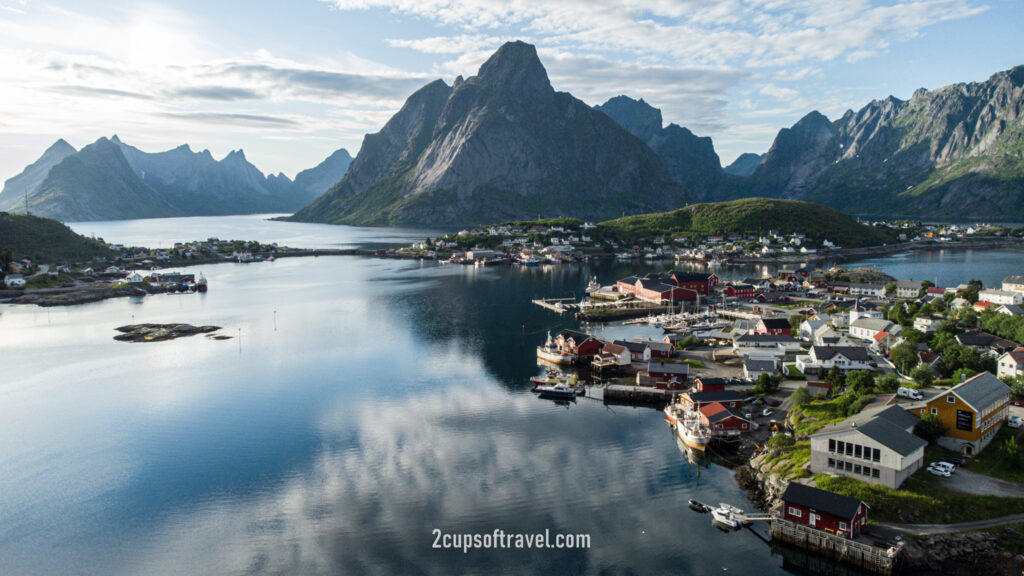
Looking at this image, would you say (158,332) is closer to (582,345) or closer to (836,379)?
(582,345)

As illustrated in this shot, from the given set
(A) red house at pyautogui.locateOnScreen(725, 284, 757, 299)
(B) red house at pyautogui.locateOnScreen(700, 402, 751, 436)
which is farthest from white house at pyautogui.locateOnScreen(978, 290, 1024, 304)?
(B) red house at pyautogui.locateOnScreen(700, 402, 751, 436)

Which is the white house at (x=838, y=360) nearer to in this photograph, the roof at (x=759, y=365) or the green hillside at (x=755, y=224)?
the roof at (x=759, y=365)

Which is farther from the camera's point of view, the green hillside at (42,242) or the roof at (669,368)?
the green hillside at (42,242)

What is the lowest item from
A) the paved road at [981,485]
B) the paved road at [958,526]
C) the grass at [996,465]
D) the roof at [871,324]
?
the paved road at [958,526]

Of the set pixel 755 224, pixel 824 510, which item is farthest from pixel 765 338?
pixel 755 224

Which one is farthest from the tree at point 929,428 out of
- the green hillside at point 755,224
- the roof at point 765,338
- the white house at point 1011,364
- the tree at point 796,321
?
the green hillside at point 755,224

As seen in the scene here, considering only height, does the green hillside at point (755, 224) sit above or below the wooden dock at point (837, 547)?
above

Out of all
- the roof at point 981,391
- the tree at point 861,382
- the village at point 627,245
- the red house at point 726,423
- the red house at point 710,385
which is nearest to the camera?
the roof at point 981,391

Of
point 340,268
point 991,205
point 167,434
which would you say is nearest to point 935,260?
point 340,268

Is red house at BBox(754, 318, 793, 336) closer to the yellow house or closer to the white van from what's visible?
the white van
